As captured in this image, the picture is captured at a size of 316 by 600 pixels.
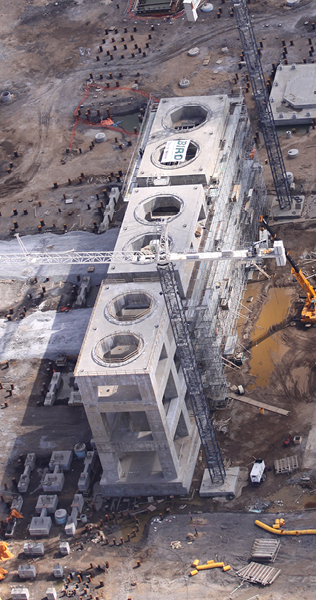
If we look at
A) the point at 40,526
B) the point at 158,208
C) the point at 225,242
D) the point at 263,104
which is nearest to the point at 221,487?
the point at 40,526

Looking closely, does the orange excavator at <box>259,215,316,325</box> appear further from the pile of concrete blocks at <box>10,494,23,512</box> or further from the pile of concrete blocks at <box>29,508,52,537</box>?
the pile of concrete blocks at <box>10,494,23,512</box>

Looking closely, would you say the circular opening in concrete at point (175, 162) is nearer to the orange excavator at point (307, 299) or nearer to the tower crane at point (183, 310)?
the orange excavator at point (307, 299)

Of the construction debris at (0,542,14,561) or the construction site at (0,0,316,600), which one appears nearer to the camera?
the construction site at (0,0,316,600)

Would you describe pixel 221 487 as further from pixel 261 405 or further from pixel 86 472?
pixel 86 472

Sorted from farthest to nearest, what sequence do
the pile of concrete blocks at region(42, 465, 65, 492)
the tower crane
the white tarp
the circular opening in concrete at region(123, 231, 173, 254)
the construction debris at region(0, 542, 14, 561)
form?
the white tarp < the circular opening in concrete at region(123, 231, 173, 254) < the pile of concrete blocks at region(42, 465, 65, 492) < the construction debris at region(0, 542, 14, 561) < the tower crane

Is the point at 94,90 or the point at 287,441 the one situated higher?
the point at 94,90

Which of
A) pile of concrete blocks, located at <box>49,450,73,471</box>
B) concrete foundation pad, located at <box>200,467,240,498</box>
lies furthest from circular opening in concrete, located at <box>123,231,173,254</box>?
concrete foundation pad, located at <box>200,467,240,498</box>

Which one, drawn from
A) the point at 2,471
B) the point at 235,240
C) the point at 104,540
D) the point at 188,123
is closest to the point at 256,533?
the point at 104,540
